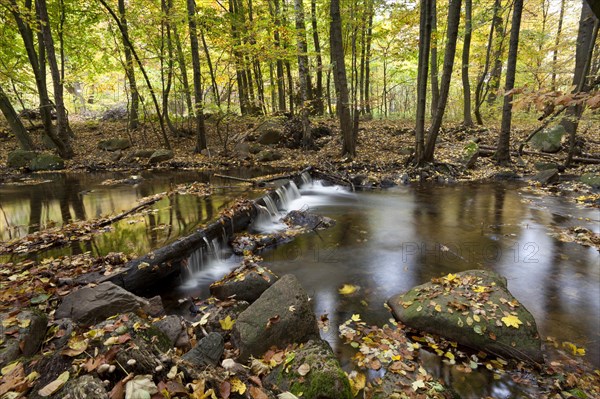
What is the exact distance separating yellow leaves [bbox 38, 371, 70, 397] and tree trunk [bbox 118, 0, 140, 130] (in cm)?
1570

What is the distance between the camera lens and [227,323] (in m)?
4.21

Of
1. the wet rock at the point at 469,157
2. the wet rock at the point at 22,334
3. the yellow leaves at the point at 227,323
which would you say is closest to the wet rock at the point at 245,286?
the yellow leaves at the point at 227,323

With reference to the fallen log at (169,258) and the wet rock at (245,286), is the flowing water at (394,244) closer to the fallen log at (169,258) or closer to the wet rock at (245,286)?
the fallen log at (169,258)

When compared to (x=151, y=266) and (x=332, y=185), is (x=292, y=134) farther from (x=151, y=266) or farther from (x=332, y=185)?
(x=151, y=266)

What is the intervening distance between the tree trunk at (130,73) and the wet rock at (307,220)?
11.2m

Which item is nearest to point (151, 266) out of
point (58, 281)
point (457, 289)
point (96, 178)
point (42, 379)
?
point (58, 281)

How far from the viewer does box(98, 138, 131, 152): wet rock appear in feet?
57.8

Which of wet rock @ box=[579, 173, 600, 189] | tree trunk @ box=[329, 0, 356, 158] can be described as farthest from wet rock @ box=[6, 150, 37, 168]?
wet rock @ box=[579, 173, 600, 189]

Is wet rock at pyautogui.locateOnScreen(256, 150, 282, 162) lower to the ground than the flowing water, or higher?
higher

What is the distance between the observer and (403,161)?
14.5m

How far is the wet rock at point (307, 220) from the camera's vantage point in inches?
348

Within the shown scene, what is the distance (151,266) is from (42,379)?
3.35 meters

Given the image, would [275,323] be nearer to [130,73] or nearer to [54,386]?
[54,386]

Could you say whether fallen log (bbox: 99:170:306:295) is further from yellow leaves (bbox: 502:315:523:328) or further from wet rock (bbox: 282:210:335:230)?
yellow leaves (bbox: 502:315:523:328)
